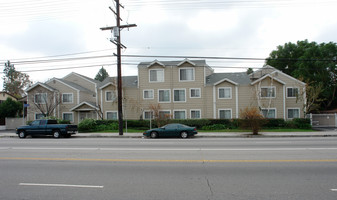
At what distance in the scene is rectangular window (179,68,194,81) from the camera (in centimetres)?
3009

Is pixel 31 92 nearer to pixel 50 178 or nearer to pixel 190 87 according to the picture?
pixel 190 87

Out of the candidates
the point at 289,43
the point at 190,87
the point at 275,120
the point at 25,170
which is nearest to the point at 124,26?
the point at 190,87

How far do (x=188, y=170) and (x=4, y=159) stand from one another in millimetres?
7656

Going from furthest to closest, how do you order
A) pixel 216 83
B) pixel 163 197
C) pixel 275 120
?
pixel 216 83, pixel 275 120, pixel 163 197

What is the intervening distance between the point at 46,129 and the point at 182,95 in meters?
16.3

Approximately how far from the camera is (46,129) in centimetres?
2030

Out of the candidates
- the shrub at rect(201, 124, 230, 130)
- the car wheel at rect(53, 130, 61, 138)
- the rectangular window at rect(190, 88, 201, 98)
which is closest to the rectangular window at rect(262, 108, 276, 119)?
the shrub at rect(201, 124, 230, 130)

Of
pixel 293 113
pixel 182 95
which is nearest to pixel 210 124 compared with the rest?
pixel 182 95

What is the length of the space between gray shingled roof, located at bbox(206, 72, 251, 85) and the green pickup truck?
1799cm

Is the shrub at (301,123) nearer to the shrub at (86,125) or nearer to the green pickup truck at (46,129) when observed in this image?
the shrub at (86,125)

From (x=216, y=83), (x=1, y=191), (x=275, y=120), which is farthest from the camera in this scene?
(x=216, y=83)

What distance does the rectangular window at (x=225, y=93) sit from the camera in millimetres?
29438

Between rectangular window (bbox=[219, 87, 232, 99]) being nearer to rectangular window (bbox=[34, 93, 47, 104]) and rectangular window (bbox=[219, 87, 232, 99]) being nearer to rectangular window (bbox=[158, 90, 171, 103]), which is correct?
rectangular window (bbox=[158, 90, 171, 103])

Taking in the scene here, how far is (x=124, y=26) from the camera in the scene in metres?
20.3
